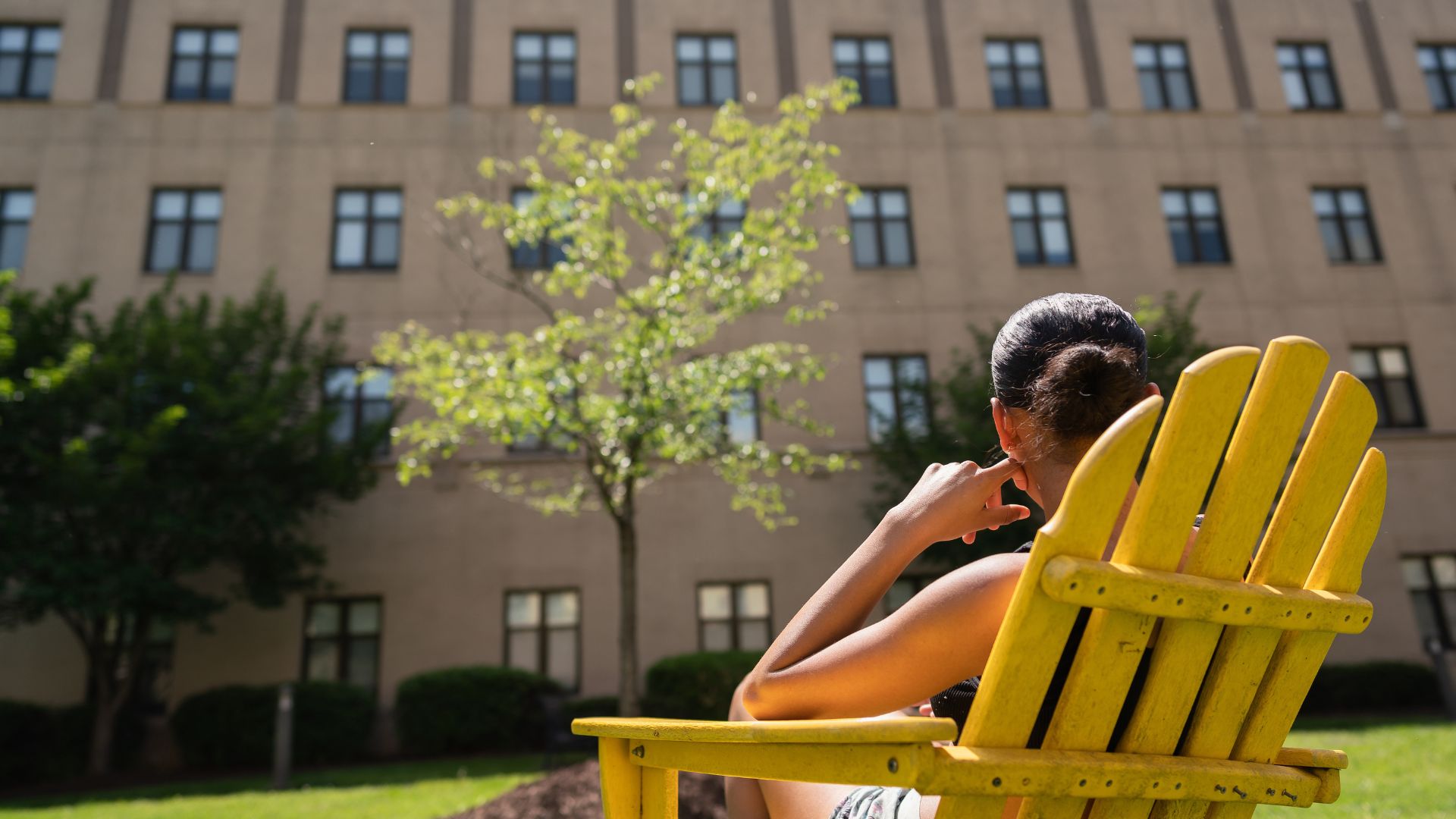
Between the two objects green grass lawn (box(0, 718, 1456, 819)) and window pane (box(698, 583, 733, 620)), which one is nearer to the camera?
green grass lawn (box(0, 718, 1456, 819))

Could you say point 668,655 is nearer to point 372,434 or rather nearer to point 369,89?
point 372,434

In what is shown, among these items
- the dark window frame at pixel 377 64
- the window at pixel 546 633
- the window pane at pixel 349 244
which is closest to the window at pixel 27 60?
the dark window frame at pixel 377 64

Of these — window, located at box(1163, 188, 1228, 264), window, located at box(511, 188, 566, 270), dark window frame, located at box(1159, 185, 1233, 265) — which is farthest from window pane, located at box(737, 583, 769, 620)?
window, located at box(1163, 188, 1228, 264)

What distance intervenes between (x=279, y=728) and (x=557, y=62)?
1404cm

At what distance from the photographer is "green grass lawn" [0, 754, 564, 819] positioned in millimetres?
8461

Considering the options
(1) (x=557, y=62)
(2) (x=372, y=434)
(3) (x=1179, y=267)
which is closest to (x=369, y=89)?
(1) (x=557, y=62)

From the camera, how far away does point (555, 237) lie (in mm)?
11805

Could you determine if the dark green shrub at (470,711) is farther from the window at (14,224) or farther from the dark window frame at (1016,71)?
the dark window frame at (1016,71)

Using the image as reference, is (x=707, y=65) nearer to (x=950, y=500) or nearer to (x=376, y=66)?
(x=376, y=66)

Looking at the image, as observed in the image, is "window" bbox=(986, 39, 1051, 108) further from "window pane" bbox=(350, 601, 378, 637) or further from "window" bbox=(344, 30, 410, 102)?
"window pane" bbox=(350, 601, 378, 637)

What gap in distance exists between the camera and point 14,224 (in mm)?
17484

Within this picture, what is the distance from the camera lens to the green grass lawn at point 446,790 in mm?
6395

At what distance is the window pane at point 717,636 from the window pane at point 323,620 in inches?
259

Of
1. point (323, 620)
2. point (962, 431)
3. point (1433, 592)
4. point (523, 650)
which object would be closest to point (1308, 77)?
point (1433, 592)
